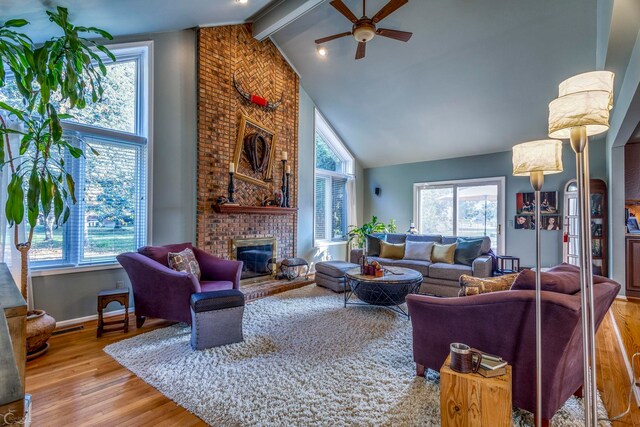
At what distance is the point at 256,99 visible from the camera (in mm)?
5230

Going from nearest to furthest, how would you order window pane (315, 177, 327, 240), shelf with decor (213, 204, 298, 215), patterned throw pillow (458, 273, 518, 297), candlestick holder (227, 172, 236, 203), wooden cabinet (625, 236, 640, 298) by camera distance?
patterned throw pillow (458, 273, 518, 297) < wooden cabinet (625, 236, 640, 298) < shelf with decor (213, 204, 298, 215) < candlestick holder (227, 172, 236, 203) < window pane (315, 177, 327, 240)

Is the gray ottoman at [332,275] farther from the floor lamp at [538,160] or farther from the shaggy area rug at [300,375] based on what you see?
the floor lamp at [538,160]

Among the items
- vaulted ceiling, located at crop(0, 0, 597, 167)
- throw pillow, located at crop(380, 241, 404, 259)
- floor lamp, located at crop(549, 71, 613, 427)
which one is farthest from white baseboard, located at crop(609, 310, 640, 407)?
vaulted ceiling, located at crop(0, 0, 597, 167)

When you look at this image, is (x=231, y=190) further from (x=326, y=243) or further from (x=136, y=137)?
(x=326, y=243)

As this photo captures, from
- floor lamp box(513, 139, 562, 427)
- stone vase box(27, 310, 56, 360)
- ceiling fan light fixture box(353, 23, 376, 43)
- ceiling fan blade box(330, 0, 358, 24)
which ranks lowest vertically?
stone vase box(27, 310, 56, 360)

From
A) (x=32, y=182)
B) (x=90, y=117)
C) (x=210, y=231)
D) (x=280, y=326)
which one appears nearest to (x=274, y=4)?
(x=90, y=117)

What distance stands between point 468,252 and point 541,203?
198cm

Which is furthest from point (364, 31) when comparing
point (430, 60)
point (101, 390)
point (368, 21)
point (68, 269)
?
point (68, 269)

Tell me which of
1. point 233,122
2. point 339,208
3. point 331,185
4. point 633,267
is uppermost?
point 233,122

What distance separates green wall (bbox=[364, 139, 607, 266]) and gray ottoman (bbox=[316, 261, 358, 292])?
9.72ft

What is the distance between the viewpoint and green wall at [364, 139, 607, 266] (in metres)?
5.37

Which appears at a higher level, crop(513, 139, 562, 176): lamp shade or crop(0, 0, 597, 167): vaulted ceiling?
crop(0, 0, 597, 167): vaulted ceiling

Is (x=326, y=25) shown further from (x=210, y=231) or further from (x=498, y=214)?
(x=498, y=214)

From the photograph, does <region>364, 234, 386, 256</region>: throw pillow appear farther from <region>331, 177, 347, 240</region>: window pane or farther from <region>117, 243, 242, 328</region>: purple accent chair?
<region>117, 243, 242, 328</region>: purple accent chair
